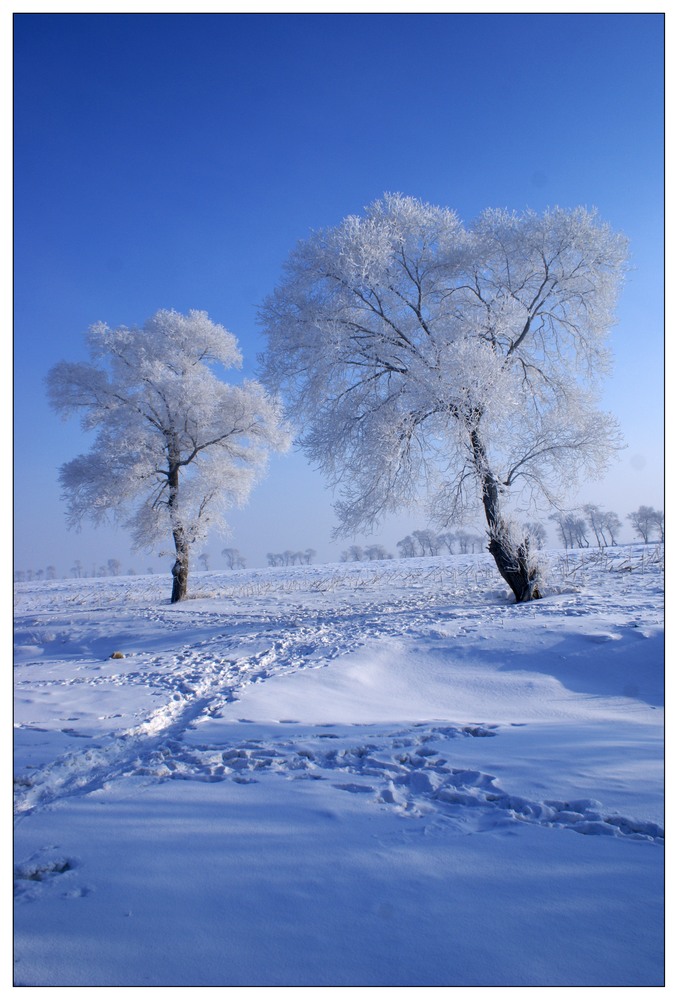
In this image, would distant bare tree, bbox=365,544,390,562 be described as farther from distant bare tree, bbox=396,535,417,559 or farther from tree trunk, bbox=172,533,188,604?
tree trunk, bbox=172,533,188,604

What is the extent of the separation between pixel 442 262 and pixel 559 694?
9.40 meters

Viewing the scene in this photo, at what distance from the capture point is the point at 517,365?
11484 millimetres

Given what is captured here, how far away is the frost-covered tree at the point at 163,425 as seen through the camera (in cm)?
1473

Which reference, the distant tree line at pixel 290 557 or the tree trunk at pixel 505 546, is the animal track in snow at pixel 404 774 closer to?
the tree trunk at pixel 505 546

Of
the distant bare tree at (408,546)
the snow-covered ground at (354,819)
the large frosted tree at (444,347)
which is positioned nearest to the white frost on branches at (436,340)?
the large frosted tree at (444,347)

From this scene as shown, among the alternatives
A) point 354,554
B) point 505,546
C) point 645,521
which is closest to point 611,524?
point 645,521

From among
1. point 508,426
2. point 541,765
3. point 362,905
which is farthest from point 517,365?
point 362,905

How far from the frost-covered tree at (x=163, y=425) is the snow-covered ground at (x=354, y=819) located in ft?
28.8

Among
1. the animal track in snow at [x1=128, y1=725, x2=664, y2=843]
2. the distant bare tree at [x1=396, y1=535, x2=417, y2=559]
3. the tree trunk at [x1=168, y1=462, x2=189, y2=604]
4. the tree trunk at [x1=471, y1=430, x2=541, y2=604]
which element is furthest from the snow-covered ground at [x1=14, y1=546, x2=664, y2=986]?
the distant bare tree at [x1=396, y1=535, x2=417, y2=559]

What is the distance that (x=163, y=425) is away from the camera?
50.7ft

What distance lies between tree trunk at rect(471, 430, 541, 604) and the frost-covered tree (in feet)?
24.1

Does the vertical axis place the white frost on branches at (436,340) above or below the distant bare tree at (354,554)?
above

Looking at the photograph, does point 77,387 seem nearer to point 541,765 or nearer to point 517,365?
point 517,365

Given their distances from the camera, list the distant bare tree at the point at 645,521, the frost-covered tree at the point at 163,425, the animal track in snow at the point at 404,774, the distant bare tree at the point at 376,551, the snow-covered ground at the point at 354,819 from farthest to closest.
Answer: the distant bare tree at the point at 376,551, the distant bare tree at the point at 645,521, the frost-covered tree at the point at 163,425, the animal track in snow at the point at 404,774, the snow-covered ground at the point at 354,819
